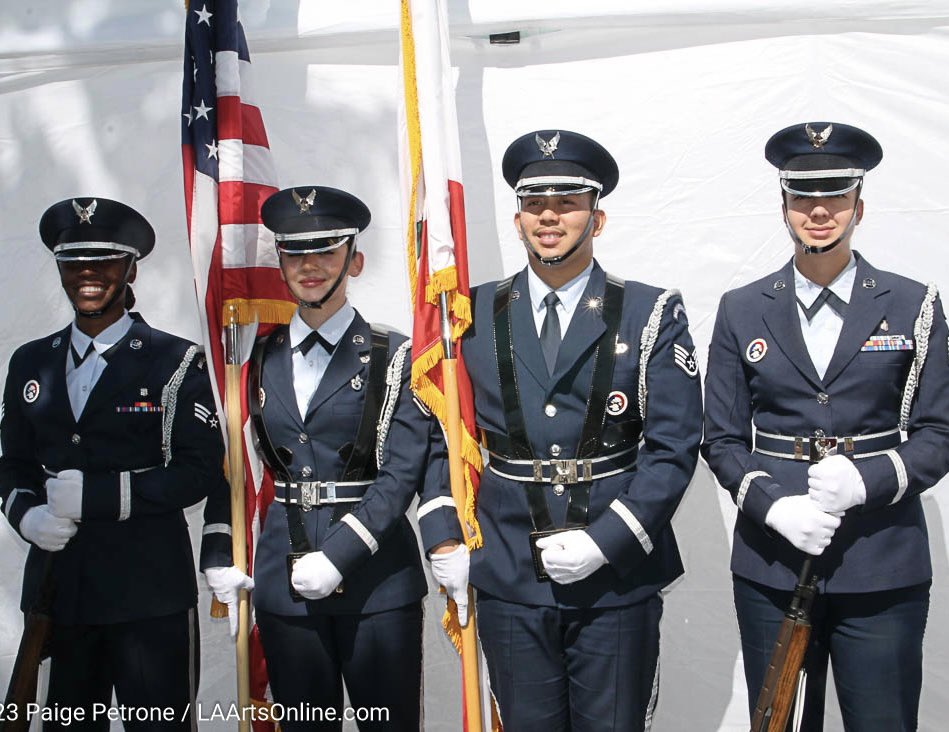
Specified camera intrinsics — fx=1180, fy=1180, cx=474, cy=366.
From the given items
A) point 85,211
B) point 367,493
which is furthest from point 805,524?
point 85,211

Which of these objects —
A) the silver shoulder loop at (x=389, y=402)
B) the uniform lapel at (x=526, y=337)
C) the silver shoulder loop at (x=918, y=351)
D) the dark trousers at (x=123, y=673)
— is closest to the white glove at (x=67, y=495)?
the dark trousers at (x=123, y=673)

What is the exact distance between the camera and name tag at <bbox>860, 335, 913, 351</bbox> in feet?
9.96

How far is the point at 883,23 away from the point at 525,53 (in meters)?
1.19

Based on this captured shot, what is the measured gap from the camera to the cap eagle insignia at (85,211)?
3.45m

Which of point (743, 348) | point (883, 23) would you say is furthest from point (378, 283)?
point (883, 23)

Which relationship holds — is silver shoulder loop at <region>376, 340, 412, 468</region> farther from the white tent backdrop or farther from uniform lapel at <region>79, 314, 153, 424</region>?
the white tent backdrop

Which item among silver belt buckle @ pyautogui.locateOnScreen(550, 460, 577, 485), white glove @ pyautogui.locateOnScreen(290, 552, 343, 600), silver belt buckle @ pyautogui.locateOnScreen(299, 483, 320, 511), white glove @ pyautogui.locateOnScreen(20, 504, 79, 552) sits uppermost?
silver belt buckle @ pyautogui.locateOnScreen(550, 460, 577, 485)

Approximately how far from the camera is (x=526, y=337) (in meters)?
Result: 3.14

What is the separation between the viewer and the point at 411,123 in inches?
135

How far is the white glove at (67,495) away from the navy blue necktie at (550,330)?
1363 mm

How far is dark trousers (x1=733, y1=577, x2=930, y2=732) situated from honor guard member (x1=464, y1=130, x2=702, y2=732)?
25 centimetres

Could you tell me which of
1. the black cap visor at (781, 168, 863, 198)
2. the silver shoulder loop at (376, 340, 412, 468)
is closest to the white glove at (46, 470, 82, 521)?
the silver shoulder loop at (376, 340, 412, 468)

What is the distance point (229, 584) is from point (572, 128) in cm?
191

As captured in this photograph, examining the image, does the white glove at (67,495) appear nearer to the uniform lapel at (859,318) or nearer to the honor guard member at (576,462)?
the honor guard member at (576,462)
